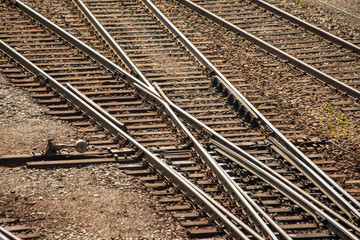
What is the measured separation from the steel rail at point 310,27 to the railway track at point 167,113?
135 inches

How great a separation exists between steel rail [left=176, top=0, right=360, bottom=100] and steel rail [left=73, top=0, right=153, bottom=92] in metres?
2.87

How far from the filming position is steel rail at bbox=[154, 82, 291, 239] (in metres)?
6.40

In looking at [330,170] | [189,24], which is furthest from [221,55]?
[330,170]

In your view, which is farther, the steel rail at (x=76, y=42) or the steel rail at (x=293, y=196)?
the steel rail at (x=76, y=42)

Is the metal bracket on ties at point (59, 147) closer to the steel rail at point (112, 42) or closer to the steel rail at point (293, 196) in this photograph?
the steel rail at point (293, 196)

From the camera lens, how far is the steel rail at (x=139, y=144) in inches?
257

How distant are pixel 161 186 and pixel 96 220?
1.24 meters

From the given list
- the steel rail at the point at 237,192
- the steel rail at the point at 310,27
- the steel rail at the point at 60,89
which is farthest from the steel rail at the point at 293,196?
the steel rail at the point at 310,27

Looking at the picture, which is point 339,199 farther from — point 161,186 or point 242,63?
point 242,63

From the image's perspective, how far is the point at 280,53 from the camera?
1154 cm

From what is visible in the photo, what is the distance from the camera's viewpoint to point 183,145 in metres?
8.31

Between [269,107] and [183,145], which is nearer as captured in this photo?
[183,145]

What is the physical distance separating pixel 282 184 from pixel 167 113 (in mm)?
2696

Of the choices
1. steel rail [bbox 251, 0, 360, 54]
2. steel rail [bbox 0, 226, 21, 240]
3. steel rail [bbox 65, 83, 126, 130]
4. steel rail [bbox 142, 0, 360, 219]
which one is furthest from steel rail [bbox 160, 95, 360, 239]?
steel rail [bbox 251, 0, 360, 54]
